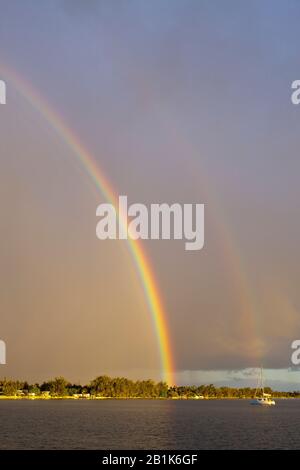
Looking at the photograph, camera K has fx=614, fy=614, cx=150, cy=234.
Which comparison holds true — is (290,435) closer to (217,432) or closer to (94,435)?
(217,432)

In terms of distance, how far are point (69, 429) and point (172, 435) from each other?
2224 cm

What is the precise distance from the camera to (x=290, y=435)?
112 meters

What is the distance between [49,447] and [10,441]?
10.6 metres

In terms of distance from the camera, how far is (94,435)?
101m

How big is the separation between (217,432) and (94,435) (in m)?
25.3

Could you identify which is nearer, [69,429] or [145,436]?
[145,436]
